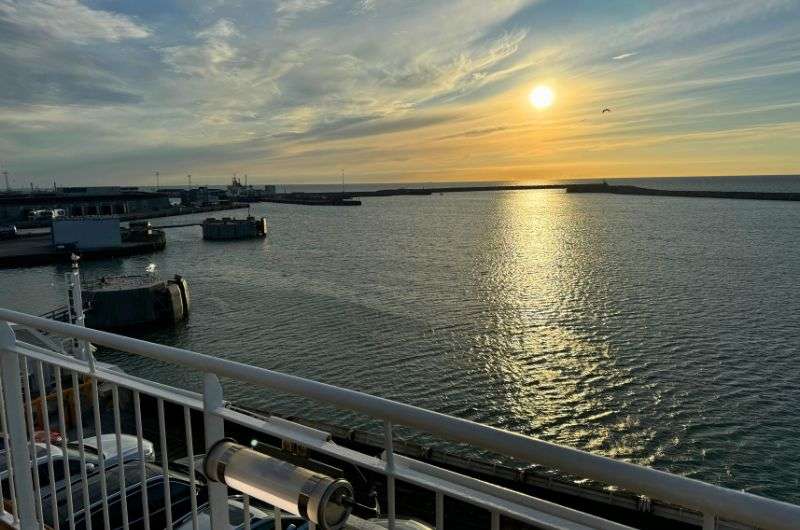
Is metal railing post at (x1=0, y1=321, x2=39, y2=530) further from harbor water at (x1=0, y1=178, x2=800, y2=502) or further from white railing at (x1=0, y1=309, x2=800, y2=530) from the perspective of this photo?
harbor water at (x1=0, y1=178, x2=800, y2=502)

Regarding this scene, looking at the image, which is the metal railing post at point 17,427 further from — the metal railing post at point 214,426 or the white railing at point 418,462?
the metal railing post at point 214,426

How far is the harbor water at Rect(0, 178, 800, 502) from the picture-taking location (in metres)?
20.4

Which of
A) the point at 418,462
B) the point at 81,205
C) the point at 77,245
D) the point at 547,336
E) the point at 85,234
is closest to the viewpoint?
the point at 418,462

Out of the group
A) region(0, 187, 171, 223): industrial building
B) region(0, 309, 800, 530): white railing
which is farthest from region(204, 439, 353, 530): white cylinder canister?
region(0, 187, 171, 223): industrial building

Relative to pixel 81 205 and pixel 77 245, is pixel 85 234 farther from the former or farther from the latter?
pixel 81 205

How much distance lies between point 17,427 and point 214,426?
75.4 inches

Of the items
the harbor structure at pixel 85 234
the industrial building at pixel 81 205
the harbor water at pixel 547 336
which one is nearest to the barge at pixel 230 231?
the harbor structure at pixel 85 234

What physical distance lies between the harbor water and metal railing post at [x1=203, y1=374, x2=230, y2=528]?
18552 millimetres

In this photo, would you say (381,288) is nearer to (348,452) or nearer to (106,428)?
(106,428)

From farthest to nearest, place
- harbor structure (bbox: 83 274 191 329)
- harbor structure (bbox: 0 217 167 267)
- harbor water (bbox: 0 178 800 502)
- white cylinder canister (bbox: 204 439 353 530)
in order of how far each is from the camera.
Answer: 1. harbor structure (bbox: 0 217 167 267)
2. harbor structure (bbox: 83 274 191 329)
3. harbor water (bbox: 0 178 800 502)
4. white cylinder canister (bbox: 204 439 353 530)

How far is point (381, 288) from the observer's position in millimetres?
44656

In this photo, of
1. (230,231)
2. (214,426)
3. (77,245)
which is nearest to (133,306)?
(77,245)

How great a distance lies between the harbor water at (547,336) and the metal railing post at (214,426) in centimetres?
1855

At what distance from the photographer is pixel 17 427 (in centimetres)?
345
